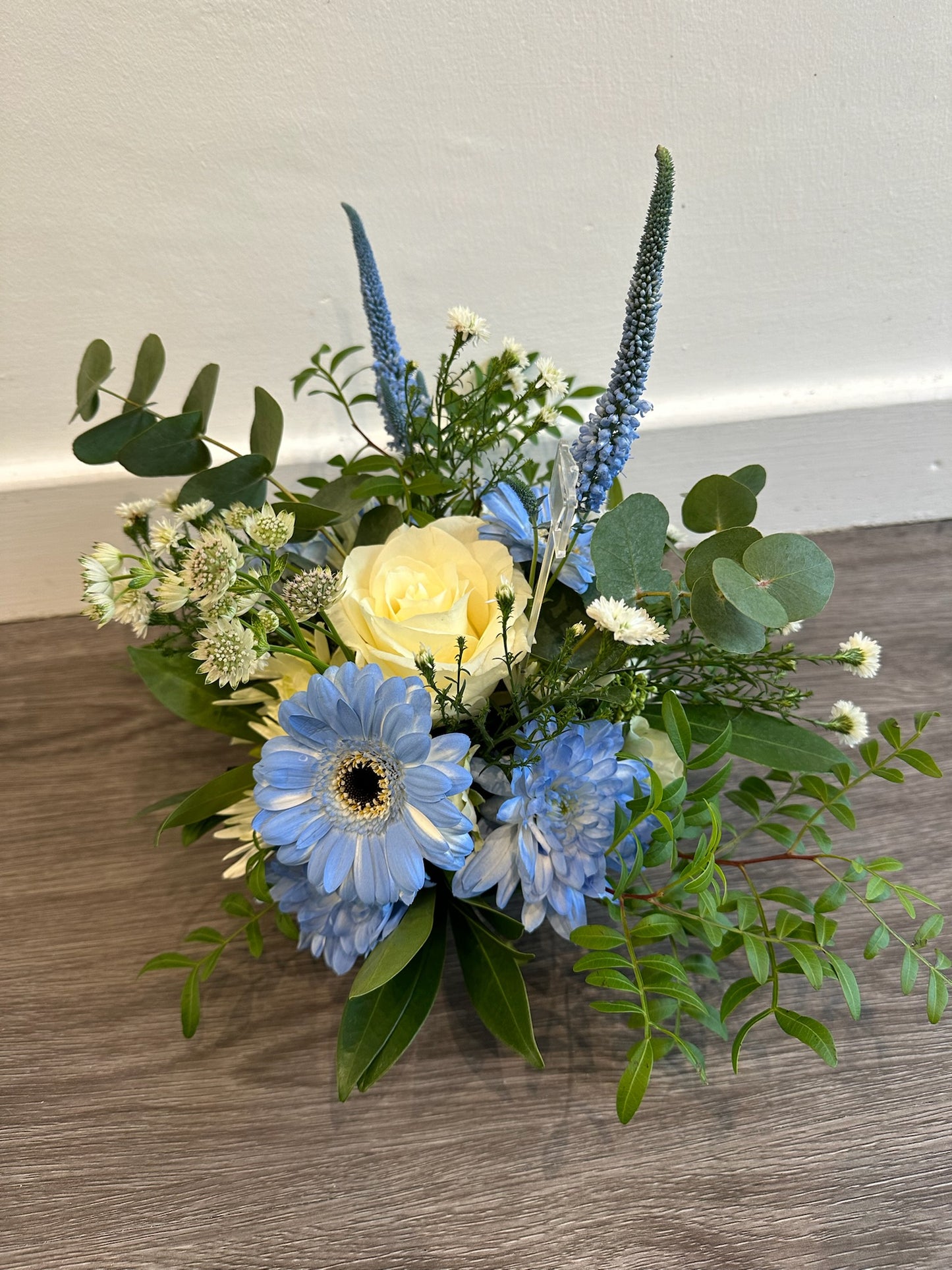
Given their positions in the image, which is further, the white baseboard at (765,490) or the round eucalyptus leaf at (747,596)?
the white baseboard at (765,490)

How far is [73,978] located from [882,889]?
0.58m

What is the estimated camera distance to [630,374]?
399 millimetres

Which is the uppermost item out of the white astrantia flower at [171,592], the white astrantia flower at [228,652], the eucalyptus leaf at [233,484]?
the eucalyptus leaf at [233,484]

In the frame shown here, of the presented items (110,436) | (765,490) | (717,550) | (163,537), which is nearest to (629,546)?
(717,550)

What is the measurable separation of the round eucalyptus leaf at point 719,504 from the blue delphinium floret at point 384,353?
206mm

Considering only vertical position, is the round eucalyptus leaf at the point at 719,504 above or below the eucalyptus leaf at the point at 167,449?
above

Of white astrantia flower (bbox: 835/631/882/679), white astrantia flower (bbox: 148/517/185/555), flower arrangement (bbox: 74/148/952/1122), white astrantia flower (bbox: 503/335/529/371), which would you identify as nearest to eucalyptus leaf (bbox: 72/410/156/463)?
flower arrangement (bbox: 74/148/952/1122)

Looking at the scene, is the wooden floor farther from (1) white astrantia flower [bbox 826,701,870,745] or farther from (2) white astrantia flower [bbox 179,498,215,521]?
(2) white astrantia flower [bbox 179,498,215,521]

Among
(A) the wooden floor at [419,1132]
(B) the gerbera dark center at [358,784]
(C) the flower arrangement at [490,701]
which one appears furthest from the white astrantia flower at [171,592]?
(A) the wooden floor at [419,1132]

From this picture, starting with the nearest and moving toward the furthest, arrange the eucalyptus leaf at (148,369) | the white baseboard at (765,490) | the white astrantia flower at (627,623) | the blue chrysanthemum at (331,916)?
the white astrantia flower at (627,623)
the blue chrysanthemum at (331,916)
the eucalyptus leaf at (148,369)
the white baseboard at (765,490)

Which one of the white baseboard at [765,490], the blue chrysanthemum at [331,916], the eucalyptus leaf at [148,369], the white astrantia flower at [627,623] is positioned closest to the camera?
the white astrantia flower at [627,623]

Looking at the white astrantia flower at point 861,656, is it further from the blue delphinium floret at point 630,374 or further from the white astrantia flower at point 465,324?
the white astrantia flower at point 465,324

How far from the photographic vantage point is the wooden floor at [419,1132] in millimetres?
471

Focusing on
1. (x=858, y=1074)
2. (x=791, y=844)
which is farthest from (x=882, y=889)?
(x=858, y=1074)
